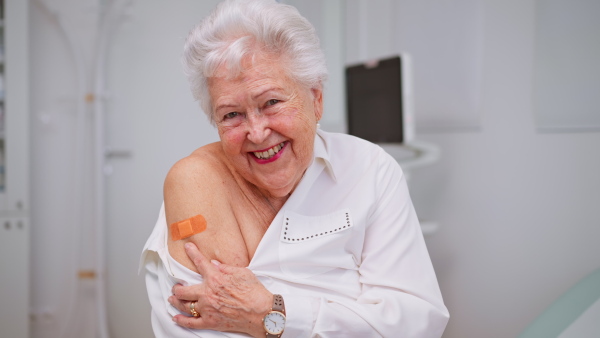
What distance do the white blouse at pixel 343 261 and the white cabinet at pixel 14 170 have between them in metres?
1.80

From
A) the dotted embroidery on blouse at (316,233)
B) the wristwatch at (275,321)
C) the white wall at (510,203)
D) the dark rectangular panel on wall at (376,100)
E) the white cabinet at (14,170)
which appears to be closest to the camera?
the wristwatch at (275,321)

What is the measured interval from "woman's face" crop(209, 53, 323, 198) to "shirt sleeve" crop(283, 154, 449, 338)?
0.22 m

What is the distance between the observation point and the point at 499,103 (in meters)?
2.24

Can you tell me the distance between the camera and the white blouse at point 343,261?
1045 mm

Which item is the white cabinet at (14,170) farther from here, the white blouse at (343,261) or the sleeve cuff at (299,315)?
the sleeve cuff at (299,315)

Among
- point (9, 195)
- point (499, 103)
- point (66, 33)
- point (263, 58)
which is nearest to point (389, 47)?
point (499, 103)

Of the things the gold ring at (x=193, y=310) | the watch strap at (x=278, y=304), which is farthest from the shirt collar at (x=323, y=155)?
the gold ring at (x=193, y=310)

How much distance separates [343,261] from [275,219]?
0.18 meters

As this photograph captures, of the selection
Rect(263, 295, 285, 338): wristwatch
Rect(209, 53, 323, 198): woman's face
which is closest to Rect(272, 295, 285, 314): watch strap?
Rect(263, 295, 285, 338): wristwatch

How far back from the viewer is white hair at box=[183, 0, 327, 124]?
1.02 m

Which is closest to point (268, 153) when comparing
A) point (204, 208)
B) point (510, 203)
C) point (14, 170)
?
point (204, 208)

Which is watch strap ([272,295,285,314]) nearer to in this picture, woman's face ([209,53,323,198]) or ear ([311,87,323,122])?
woman's face ([209,53,323,198])

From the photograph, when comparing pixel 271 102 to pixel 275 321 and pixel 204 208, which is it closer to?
pixel 204 208

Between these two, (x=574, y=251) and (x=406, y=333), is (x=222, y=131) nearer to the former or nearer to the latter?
(x=406, y=333)
